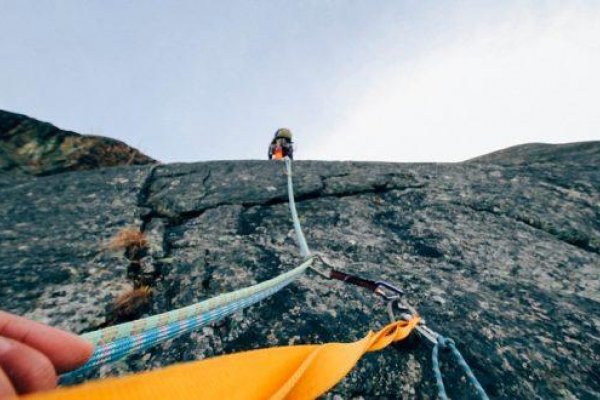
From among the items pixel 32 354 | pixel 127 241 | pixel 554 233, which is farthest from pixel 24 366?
pixel 554 233

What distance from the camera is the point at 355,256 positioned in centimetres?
318

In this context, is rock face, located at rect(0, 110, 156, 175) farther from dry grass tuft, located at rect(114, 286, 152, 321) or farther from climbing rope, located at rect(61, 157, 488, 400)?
climbing rope, located at rect(61, 157, 488, 400)

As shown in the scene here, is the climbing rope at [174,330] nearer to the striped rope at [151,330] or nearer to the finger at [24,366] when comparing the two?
the striped rope at [151,330]

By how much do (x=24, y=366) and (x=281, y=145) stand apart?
6.59m

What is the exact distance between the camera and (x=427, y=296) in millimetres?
2584

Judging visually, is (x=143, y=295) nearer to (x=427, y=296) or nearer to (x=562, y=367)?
(x=427, y=296)

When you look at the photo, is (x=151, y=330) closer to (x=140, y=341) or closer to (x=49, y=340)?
(x=140, y=341)

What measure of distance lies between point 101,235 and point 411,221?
8.39 ft

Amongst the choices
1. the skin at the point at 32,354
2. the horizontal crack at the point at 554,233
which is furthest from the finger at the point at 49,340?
the horizontal crack at the point at 554,233

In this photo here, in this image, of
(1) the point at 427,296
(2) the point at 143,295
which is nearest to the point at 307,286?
(1) the point at 427,296

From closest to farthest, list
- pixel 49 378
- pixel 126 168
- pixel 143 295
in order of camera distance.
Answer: pixel 49 378
pixel 143 295
pixel 126 168

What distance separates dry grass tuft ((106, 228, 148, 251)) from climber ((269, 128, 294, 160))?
4012 mm

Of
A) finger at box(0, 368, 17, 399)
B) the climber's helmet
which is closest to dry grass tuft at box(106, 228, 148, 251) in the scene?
finger at box(0, 368, 17, 399)

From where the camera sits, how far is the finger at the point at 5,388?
2.08 ft
